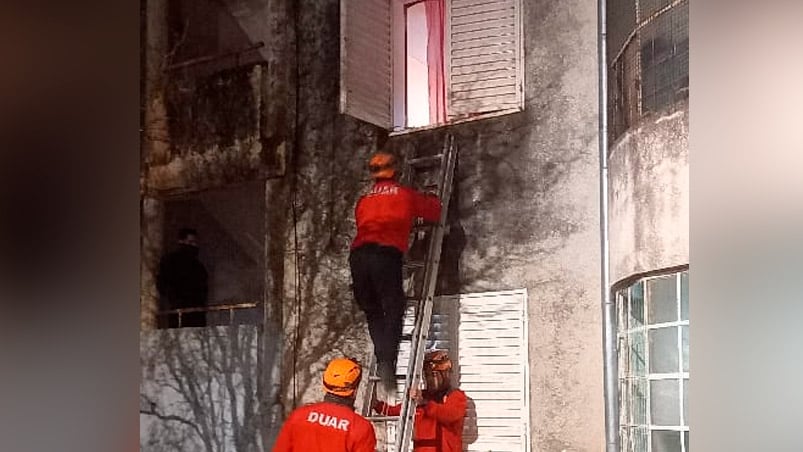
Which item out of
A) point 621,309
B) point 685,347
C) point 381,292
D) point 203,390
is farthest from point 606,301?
point 203,390

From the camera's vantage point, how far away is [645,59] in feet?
6.04

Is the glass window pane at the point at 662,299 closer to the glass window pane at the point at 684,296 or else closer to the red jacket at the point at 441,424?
the glass window pane at the point at 684,296

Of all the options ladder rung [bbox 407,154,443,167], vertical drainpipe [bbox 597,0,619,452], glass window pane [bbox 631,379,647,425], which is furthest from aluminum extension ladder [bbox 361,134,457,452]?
glass window pane [bbox 631,379,647,425]

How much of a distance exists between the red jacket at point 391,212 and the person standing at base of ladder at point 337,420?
245mm

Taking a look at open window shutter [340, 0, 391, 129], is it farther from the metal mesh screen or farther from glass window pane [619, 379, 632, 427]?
glass window pane [619, 379, 632, 427]

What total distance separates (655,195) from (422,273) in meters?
0.47

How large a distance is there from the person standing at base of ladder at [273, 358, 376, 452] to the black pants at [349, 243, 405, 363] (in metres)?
0.08

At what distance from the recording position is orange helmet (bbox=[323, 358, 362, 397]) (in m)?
2.14

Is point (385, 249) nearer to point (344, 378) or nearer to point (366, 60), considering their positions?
point (344, 378)

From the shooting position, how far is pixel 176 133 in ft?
8.21

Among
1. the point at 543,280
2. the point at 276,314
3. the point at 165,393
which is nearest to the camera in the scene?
the point at 543,280
